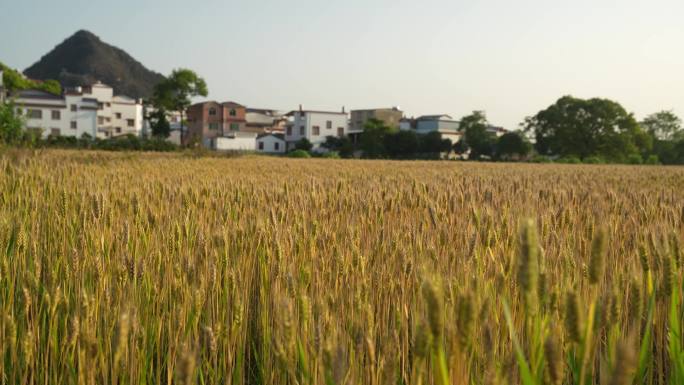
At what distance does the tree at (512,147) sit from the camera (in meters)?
47.1

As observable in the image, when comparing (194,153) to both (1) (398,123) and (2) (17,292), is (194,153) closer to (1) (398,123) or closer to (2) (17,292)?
(2) (17,292)

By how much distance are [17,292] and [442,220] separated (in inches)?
68.5

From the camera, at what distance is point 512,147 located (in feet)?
155

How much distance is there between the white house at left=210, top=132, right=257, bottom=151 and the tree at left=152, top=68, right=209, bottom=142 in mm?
5120

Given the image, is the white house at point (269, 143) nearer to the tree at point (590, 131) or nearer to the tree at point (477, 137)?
the tree at point (477, 137)

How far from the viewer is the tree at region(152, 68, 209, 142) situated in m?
61.8

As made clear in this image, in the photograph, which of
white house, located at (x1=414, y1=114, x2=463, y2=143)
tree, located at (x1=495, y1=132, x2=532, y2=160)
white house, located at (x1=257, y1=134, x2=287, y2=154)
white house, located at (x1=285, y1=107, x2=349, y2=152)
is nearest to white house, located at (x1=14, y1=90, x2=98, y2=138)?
white house, located at (x1=257, y1=134, x2=287, y2=154)

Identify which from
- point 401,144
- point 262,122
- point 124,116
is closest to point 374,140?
point 401,144

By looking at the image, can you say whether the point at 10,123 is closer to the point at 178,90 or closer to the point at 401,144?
the point at 401,144

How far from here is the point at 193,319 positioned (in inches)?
54.8

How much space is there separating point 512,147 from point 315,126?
3195 cm

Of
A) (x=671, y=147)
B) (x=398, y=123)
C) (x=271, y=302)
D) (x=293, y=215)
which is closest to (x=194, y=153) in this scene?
(x=293, y=215)

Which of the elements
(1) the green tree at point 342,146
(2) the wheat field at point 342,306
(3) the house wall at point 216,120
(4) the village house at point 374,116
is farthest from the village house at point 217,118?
(2) the wheat field at point 342,306

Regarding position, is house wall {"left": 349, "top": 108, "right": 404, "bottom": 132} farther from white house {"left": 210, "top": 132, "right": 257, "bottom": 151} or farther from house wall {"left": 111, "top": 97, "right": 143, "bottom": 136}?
house wall {"left": 111, "top": 97, "right": 143, "bottom": 136}
